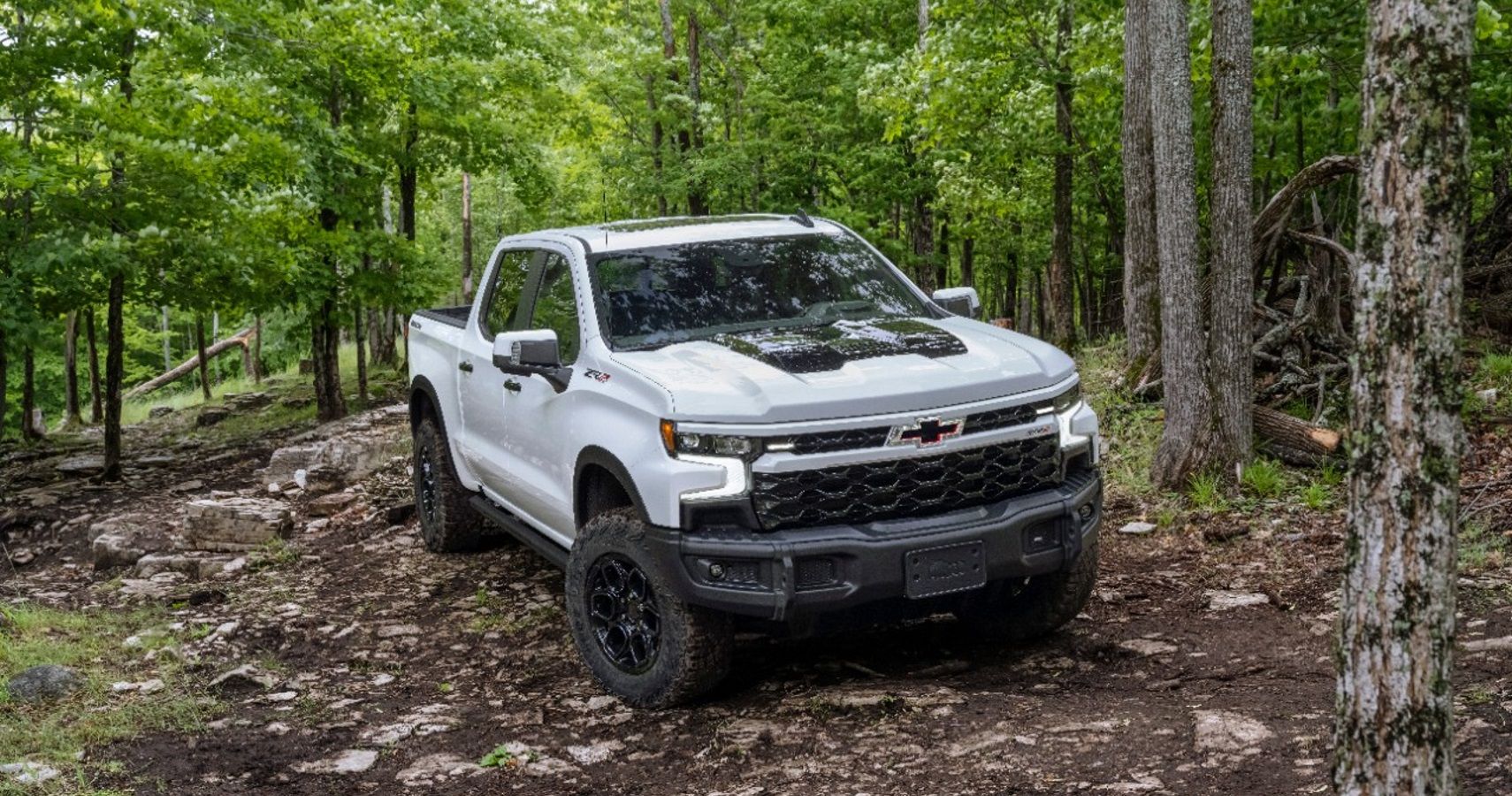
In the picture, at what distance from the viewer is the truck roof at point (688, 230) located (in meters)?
6.70

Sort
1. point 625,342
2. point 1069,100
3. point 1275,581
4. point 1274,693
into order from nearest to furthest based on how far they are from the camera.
Answer: point 1274,693 < point 625,342 < point 1275,581 < point 1069,100

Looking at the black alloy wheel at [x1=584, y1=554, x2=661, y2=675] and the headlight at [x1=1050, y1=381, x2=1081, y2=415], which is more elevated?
the headlight at [x1=1050, y1=381, x2=1081, y2=415]

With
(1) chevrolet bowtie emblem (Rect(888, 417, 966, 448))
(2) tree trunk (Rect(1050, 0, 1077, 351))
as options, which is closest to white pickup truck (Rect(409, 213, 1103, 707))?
(1) chevrolet bowtie emblem (Rect(888, 417, 966, 448))

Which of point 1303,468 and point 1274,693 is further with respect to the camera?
point 1303,468

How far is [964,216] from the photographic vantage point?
77.8 feet

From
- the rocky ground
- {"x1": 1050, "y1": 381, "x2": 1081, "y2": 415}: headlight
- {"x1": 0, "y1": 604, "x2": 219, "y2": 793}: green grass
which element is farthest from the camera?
{"x1": 1050, "y1": 381, "x2": 1081, "y2": 415}: headlight

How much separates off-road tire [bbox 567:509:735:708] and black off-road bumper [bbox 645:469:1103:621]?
129 mm

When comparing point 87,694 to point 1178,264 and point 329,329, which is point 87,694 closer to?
point 1178,264

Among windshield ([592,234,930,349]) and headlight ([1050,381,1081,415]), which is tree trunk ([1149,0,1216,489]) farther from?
headlight ([1050,381,1081,415])

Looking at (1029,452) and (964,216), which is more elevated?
(964,216)

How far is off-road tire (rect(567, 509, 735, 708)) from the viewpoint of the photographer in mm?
5348

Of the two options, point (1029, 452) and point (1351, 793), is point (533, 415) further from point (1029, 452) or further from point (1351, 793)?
point (1351, 793)

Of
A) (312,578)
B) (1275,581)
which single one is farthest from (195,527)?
(1275,581)

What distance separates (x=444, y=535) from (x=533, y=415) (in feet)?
8.57
